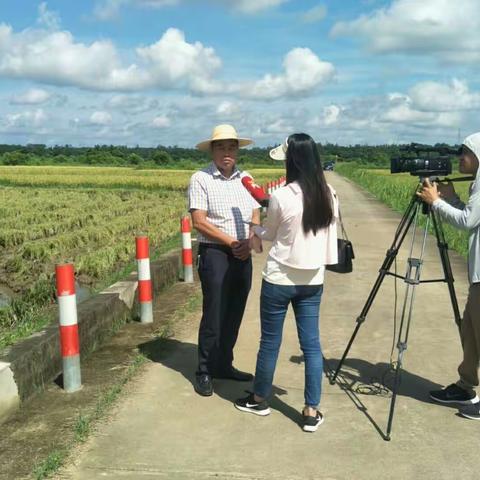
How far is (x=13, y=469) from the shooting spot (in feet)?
11.0

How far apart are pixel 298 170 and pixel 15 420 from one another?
2433mm

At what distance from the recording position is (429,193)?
393cm

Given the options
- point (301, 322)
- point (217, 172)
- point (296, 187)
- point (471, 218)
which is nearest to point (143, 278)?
point (217, 172)

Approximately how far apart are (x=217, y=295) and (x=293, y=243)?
0.99 metres

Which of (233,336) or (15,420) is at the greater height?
(233,336)

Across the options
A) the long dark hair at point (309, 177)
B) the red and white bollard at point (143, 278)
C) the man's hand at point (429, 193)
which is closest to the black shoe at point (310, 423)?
the long dark hair at point (309, 177)

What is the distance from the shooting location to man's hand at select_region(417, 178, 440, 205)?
3918 millimetres

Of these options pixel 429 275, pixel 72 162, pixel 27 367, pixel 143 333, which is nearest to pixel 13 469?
pixel 27 367

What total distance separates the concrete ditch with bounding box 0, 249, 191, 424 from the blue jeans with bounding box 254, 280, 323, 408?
168 cm

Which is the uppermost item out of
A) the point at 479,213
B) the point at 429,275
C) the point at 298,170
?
the point at 298,170

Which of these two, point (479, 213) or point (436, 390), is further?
point (436, 390)

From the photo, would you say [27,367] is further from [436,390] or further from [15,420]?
[436,390]

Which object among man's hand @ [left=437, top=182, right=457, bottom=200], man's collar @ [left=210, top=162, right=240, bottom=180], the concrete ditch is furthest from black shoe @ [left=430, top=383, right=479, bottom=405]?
the concrete ditch

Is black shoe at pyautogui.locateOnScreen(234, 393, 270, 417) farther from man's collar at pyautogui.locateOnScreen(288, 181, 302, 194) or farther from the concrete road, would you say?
man's collar at pyautogui.locateOnScreen(288, 181, 302, 194)
